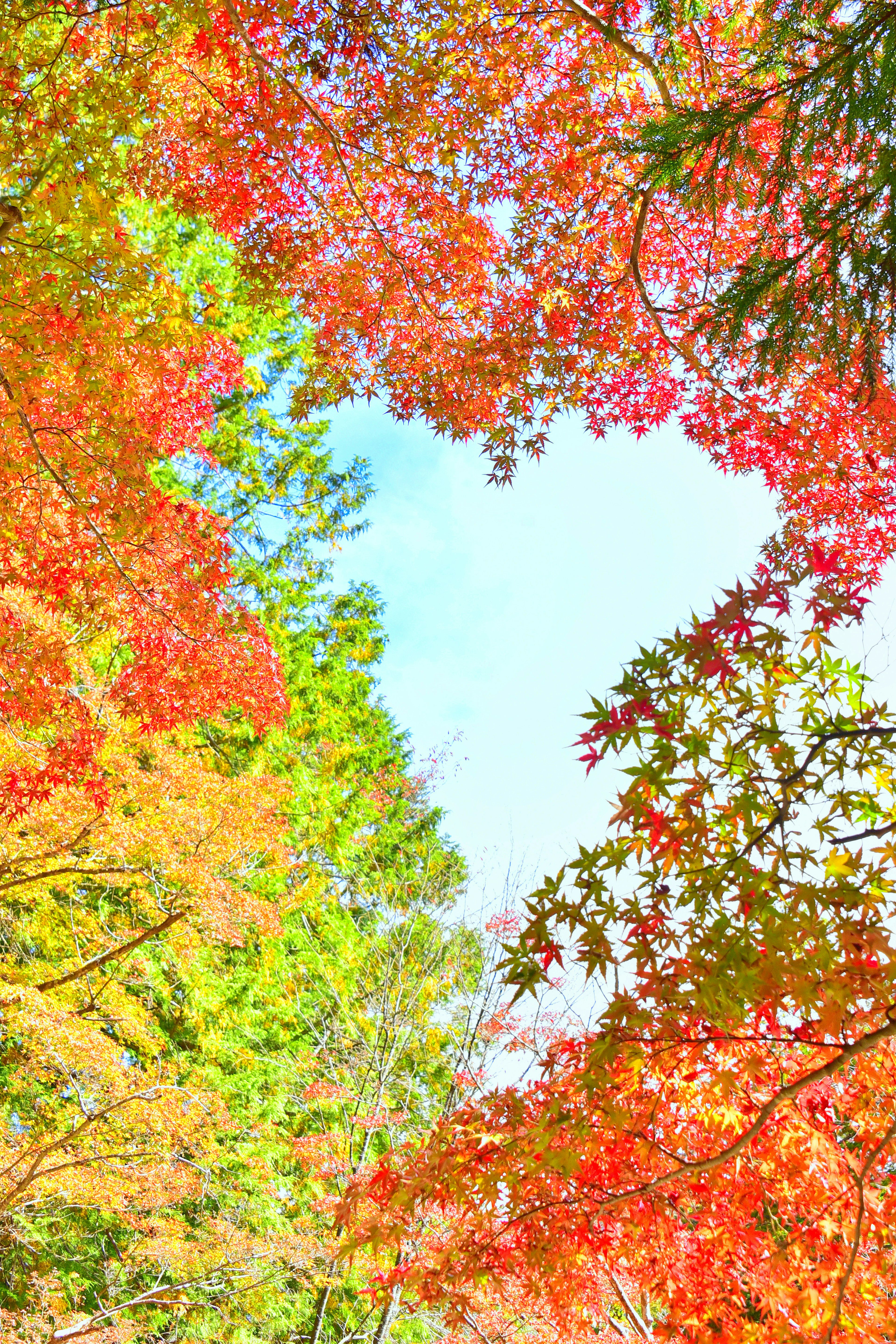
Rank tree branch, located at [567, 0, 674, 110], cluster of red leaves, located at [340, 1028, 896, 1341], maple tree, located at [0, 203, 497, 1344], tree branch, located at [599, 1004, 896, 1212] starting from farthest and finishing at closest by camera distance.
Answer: maple tree, located at [0, 203, 497, 1344]
tree branch, located at [567, 0, 674, 110]
cluster of red leaves, located at [340, 1028, 896, 1341]
tree branch, located at [599, 1004, 896, 1212]

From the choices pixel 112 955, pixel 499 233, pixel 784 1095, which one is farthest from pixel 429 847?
pixel 784 1095

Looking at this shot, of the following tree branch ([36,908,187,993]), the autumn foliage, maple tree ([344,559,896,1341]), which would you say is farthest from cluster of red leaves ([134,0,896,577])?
tree branch ([36,908,187,993])

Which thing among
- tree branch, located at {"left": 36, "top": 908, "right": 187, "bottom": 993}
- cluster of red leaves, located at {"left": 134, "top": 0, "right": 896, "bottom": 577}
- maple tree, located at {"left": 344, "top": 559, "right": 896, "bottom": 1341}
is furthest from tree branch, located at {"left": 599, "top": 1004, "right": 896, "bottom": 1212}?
tree branch, located at {"left": 36, "top": 908, "right": 187, "bottom": 993}

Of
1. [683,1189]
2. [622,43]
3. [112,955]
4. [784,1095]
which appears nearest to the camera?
[784,1095]

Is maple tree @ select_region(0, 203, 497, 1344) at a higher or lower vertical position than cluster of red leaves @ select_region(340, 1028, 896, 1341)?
higher

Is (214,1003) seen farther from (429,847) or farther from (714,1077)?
(714,1077)

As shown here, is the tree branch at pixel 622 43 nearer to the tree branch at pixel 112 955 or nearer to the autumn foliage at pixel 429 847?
the autumn foliage at pixel 429 847

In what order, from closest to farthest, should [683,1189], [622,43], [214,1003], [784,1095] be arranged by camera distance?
1. [784,1095]
2. [683,1189]
3. [622,43]
4. [214,1003]

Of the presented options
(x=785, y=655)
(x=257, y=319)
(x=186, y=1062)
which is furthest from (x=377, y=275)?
(x=257, y=319)

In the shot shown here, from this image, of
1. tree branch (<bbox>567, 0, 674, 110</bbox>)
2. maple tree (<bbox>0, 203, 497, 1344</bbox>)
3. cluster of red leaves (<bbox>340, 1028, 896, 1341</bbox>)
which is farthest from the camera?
maple tree (<bbox>0, 203, 497, 1344</bbox>)

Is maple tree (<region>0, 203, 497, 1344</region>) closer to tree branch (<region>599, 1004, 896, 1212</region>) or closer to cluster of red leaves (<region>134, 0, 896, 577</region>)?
cluster of red leaves (<region>134, 0, 896, 577</region>)

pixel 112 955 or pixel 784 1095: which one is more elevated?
pixel 112 955

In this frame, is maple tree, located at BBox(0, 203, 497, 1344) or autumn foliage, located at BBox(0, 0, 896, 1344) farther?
maple tree, located at BBox(0, 203, 497, 1344)

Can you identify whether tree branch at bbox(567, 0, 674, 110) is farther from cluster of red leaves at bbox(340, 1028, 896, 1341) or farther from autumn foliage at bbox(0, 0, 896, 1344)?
cluster of red leaves at bbox(340, 1028, 896, 1341)
